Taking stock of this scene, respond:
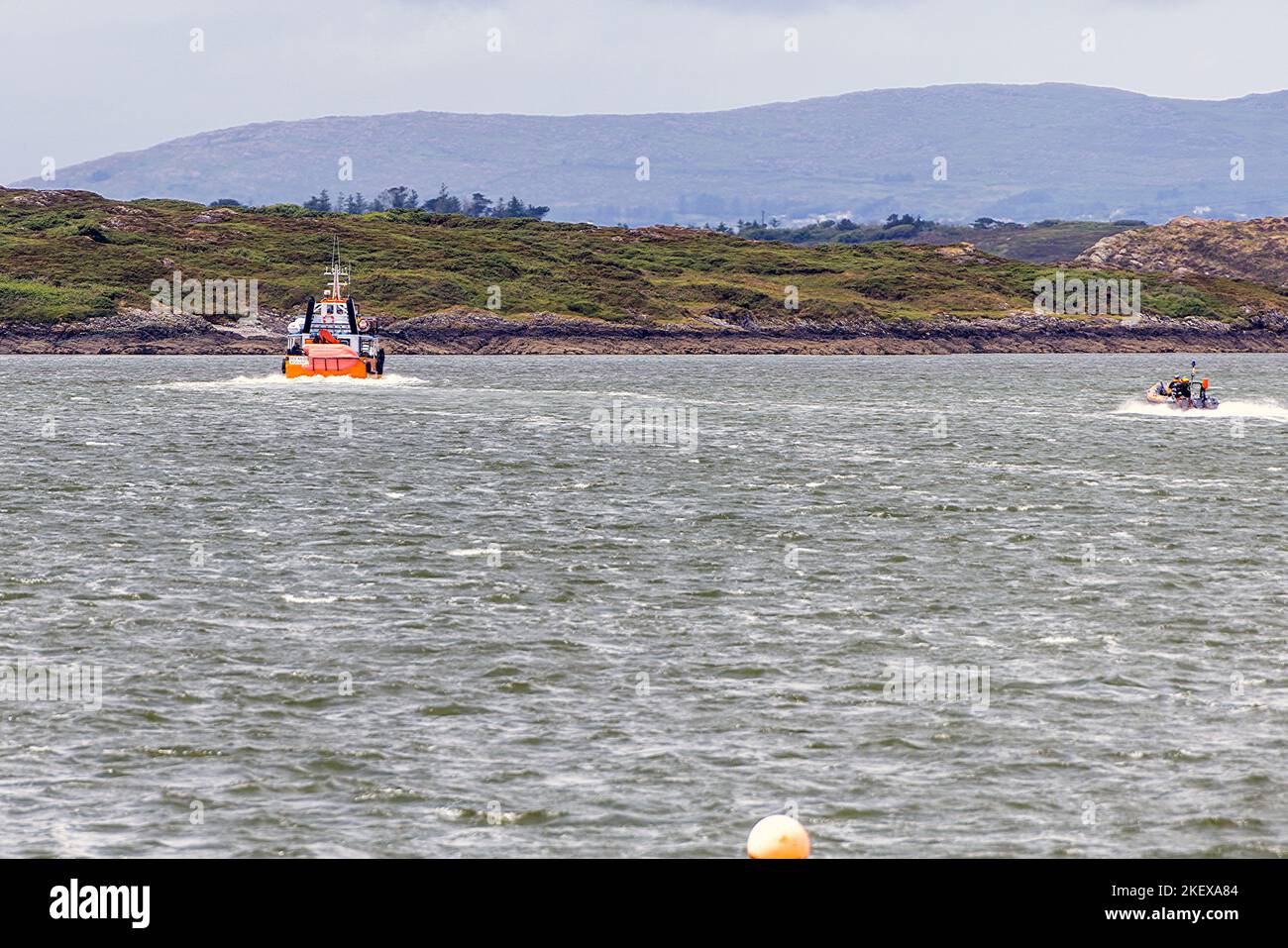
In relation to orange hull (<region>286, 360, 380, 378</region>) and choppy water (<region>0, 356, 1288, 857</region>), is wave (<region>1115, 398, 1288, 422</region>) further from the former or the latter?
orange hull (<region>286, 360, 380, 378</region>)

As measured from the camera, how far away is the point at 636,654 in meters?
33.5

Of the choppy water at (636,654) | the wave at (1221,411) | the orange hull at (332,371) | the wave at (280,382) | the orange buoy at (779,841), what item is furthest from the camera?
the orange hull at (332,371)

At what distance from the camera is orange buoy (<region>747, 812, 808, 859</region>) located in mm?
19266

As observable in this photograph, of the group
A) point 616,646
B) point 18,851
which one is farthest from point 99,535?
point 18,851

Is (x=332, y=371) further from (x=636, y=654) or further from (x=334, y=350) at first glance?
(x=636, y=654)

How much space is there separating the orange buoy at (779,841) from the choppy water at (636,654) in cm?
271

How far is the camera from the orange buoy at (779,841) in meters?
19.3

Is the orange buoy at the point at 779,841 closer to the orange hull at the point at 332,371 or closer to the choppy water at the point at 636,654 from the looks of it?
the choppy water at the point at 636,654

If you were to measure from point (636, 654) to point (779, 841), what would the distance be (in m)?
14.3

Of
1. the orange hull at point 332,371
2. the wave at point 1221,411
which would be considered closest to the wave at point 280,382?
the orange hull at point 332,371

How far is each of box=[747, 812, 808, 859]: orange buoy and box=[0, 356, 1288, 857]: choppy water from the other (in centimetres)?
271
